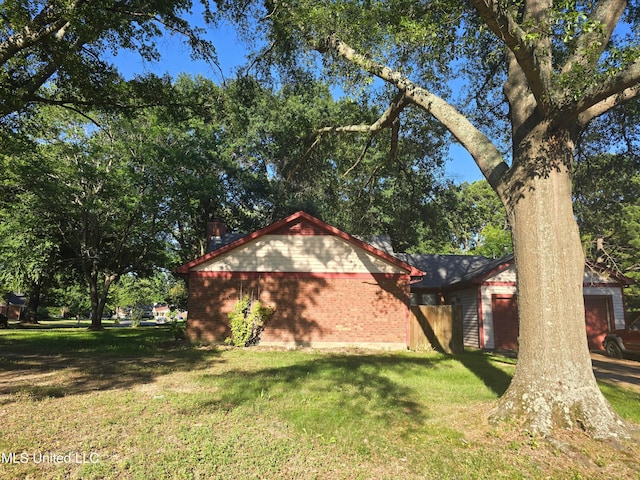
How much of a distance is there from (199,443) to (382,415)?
2858mm

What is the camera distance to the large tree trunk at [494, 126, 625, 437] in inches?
199

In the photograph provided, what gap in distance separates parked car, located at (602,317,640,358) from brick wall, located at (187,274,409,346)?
838 centimetres

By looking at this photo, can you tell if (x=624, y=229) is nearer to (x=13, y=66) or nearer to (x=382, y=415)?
(x=382, y=415)

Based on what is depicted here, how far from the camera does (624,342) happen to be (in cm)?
1480

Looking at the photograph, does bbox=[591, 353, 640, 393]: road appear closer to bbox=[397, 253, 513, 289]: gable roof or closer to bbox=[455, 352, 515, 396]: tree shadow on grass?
bbox=[455, 352, 515, 396]: tree shadow on grass

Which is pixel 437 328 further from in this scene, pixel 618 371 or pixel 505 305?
pixel 618 371

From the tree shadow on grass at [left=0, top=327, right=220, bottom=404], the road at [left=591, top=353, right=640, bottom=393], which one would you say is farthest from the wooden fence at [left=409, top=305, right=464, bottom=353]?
the tree shadow on grass at [left=0, top=327, right=220, bottom=404]

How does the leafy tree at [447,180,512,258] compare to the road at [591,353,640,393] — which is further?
the leafy tree at [447,180,512,258]

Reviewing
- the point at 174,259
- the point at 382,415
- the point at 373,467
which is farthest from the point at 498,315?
the point at 174,259

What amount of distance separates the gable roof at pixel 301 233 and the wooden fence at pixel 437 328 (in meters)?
1.58

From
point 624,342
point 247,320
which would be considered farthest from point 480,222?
point 247,320

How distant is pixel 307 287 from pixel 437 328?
5331mm

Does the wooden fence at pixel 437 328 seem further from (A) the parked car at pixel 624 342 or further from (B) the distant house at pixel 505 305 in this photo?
(A) the parked car at pixel 624 342

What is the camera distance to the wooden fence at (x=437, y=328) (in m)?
14.6
